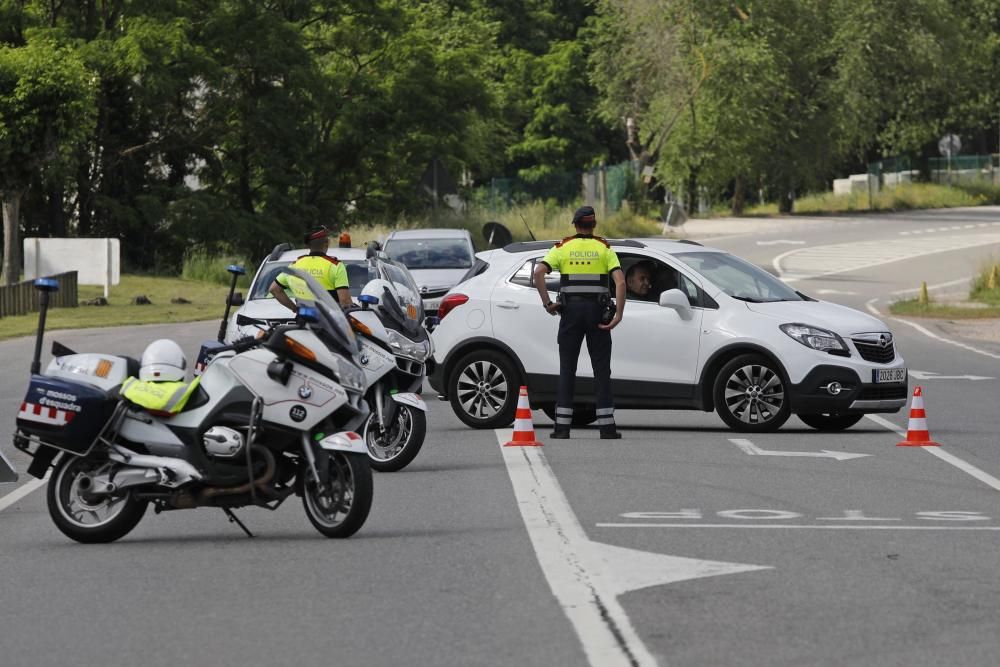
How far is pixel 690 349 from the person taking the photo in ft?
52.6

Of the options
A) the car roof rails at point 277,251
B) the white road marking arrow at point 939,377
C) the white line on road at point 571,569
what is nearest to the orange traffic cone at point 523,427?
the white line on road at point 571,569

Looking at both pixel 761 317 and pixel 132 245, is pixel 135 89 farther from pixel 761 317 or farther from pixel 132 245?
pixel 761 317

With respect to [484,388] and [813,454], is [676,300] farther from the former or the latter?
[813,454]

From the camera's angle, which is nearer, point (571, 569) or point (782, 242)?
point (571, 569)

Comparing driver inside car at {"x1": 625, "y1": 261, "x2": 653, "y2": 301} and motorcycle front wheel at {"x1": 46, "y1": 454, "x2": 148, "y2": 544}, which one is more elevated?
driver inside car at {"x1": 625, "y1": 261, "x2": 653, "y2": 301}

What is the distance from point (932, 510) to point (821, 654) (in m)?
4.45

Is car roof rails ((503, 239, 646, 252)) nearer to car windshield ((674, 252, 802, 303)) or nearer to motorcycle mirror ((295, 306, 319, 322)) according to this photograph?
car windshield ((674, 252, 802, 303))

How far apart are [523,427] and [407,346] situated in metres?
1.72

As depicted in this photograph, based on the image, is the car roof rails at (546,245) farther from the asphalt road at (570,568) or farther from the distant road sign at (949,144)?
the distant road sign at (949,144)

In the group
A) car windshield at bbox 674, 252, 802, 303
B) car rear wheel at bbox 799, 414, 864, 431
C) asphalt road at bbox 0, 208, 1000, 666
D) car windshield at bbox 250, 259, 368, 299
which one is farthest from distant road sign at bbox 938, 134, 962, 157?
asphalt road at bbox 0, 208, 1000, 666

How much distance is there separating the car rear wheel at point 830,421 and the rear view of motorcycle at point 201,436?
7.40 metres

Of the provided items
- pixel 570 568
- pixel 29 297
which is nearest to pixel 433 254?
pixel 29 297

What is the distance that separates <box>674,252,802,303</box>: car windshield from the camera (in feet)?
54.1

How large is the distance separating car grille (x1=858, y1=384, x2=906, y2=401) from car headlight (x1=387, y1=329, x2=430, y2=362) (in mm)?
4090
